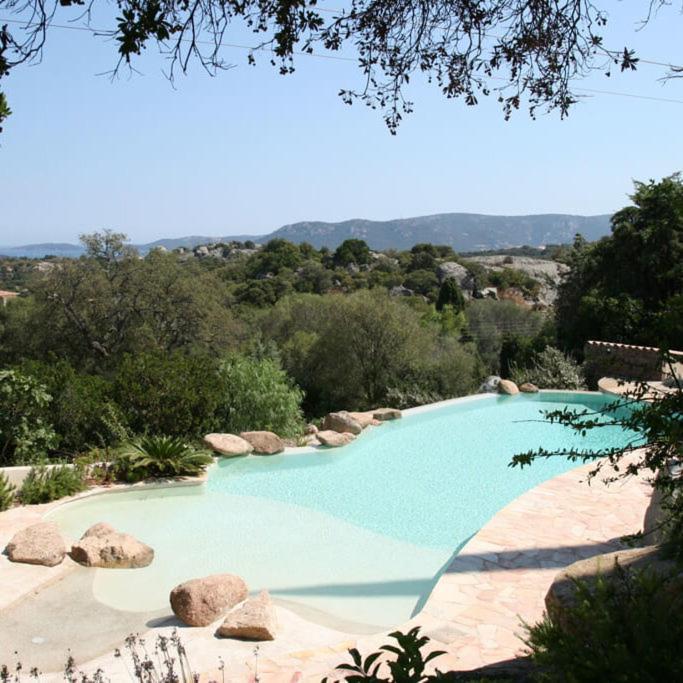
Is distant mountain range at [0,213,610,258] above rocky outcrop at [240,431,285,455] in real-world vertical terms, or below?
above

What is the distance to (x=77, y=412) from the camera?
8.59 meters

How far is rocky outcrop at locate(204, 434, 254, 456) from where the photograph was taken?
8.96 metres

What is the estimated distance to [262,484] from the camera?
328 inches

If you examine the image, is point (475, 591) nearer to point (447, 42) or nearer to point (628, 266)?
point (447, 42)

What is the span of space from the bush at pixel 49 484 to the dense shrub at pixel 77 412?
1.04 metres

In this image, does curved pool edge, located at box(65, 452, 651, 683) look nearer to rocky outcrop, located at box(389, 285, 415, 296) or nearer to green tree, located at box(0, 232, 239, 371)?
green tree, located at box(0, 232, 239, 371)

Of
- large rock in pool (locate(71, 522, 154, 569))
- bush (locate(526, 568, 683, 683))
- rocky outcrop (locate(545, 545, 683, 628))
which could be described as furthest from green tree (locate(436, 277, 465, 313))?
bush (locate(526, 568, 683, 683))

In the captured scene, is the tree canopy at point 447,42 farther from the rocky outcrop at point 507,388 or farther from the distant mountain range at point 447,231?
the distant mountain range at point 447,231

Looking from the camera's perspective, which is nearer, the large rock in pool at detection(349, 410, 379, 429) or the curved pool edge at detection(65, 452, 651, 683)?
the curved pool edge at detection(65, 452, 651, 683)

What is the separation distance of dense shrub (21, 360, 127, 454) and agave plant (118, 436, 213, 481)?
535 mm

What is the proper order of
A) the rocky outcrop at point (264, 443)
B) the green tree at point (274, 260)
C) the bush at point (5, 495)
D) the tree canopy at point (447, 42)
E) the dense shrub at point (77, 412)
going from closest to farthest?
the tree canopy at point (447, 42), the bush at point (5, 495), the dense shrub at point (77, 412), the rocky outcrop at point (264, 443), the green tree at point (274, 260)

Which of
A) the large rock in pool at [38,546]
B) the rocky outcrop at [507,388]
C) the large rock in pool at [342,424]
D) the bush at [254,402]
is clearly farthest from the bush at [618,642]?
the rocky outcrop at [507,388]

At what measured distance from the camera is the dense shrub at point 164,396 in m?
8.88

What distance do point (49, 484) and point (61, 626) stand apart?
2732mm
